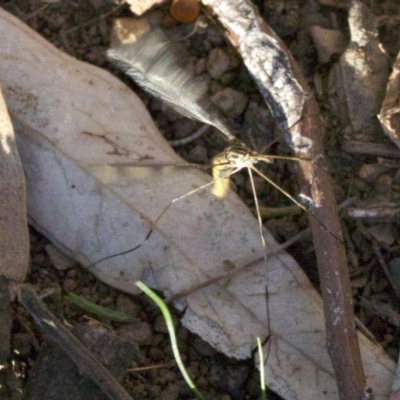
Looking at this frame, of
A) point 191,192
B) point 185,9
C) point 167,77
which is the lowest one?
point 191,192

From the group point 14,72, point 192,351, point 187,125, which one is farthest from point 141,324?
point 14,72

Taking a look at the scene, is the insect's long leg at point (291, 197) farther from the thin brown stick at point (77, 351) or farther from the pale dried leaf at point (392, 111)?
the thin brown stick at point (77, 351)

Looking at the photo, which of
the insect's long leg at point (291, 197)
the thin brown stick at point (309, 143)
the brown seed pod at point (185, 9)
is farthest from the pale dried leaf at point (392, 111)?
the brown seed pod at point (185, 9)

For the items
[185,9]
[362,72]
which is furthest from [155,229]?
[362,72]

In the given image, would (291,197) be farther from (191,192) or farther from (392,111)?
(392,111)

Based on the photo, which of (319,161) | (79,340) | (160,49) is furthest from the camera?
(160,49)

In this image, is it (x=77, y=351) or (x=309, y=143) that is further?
(x=309, y=143)

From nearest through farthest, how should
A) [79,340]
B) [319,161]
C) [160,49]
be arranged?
[79,340] → [319,161] → [160,49]

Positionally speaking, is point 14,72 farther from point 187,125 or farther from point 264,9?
point 264,9
